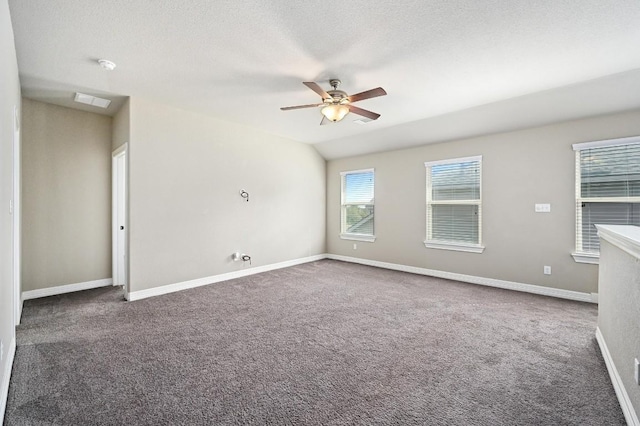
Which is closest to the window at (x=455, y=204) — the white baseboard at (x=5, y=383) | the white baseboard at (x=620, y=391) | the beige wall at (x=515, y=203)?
the beige wall at (x=515, y=203)

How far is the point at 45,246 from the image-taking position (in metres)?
4.12

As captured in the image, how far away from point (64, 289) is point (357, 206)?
17.2ft

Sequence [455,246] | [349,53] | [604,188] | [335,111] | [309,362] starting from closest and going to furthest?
[309,362] < [349,53] < [335,111] < [604,188] < [455,246]

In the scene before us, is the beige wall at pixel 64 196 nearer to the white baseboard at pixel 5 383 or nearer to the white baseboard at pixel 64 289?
the white baseboard at pixel 64 289

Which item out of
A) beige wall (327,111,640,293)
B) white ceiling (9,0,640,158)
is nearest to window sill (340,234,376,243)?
beige wall (327,111,640,293)

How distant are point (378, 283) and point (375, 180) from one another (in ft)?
7.61

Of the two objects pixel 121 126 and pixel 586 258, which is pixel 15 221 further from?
pixel 586 258

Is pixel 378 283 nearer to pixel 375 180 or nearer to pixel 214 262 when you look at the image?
pixel 375 180

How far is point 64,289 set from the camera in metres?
4.27

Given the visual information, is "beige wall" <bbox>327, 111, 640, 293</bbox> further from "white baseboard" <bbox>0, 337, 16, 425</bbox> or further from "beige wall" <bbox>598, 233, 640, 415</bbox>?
"white baseboard" <bbox>0, 337, 16, 425</bbox>

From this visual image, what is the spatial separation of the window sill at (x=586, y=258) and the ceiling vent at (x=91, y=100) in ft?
21.8

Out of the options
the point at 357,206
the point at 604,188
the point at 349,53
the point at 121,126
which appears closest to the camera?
the point at 349,53

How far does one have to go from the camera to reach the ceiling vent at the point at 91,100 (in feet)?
12.6

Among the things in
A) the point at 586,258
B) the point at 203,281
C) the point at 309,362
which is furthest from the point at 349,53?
the point at 586,258
